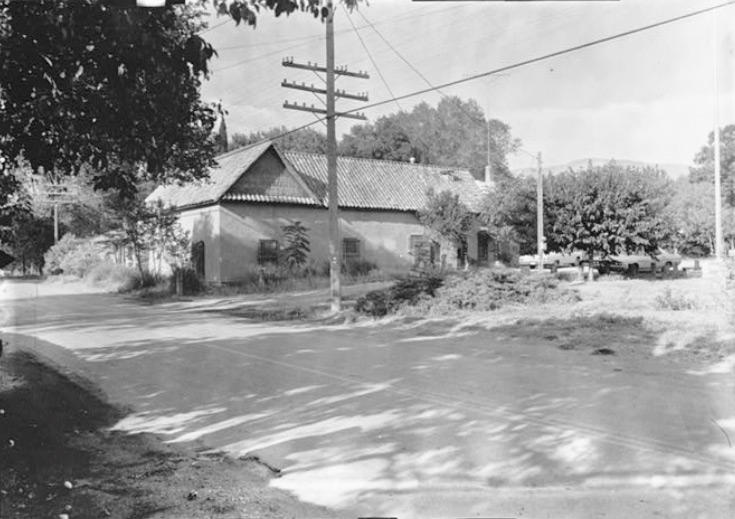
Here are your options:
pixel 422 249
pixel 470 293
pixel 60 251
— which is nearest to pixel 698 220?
pixel 422 249

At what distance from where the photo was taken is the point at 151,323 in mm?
16516

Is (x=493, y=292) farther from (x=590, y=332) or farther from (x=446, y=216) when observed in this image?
(x=446, y=216)

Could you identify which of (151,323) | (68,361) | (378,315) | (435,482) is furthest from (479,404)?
(151,323)

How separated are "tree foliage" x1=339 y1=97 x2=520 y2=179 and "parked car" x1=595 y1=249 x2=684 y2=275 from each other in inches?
262

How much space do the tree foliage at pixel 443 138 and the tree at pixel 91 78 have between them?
714cm

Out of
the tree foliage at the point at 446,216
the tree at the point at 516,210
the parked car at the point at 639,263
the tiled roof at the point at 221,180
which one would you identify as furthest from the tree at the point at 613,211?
the tiled roof at the point at 221,180

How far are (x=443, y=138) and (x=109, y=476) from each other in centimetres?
2301

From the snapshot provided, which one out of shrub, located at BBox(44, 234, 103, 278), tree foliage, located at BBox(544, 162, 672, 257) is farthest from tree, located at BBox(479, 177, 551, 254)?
shrub, located at BBox(44, 234, 103, 278)

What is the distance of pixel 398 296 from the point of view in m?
17.8

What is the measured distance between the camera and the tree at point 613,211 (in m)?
26.4

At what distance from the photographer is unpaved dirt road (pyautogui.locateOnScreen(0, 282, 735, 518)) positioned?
14.0 ft

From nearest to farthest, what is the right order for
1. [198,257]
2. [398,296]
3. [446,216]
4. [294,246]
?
[398,296], [294,246], [198,257], [446,216]

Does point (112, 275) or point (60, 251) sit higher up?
point (60, 251)

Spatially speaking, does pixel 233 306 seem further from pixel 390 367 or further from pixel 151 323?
pixel 390 367
